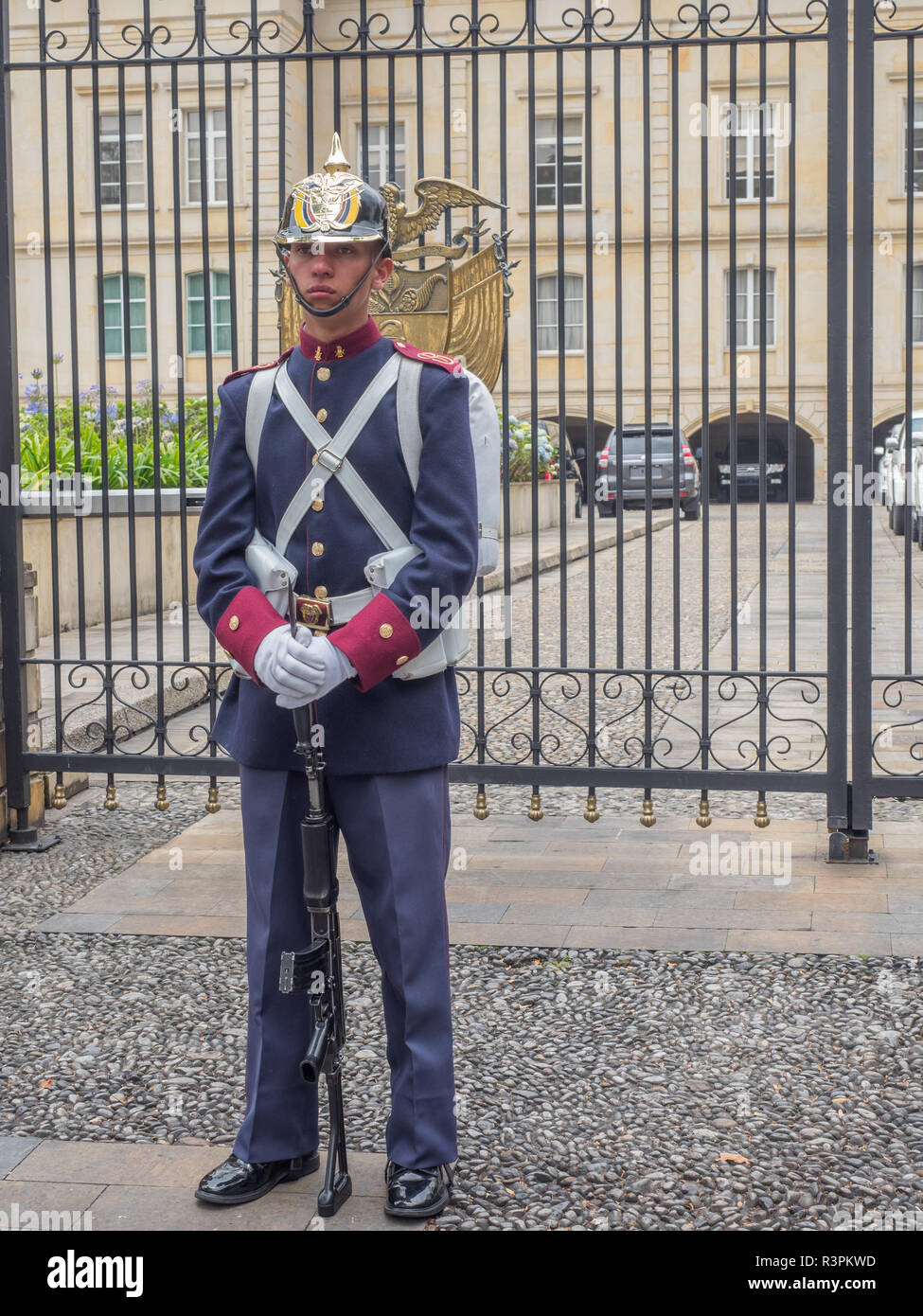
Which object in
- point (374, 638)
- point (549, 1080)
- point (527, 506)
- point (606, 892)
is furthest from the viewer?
point (527, 506)

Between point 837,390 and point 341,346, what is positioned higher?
point 837,390

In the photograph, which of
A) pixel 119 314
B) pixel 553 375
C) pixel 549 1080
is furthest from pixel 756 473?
pixel 549 1080

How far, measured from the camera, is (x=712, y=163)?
68.2 feet

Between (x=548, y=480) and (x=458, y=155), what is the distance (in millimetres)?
5140

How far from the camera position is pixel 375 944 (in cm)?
325

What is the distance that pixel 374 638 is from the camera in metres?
3.00

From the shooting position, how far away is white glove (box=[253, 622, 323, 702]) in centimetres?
Result: 290

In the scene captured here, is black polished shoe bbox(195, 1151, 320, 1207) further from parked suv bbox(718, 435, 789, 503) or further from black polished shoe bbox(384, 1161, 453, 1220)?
parked suv bbox(718, 435, 789, 503)

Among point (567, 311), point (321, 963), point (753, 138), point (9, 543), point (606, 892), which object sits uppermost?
point (753, 138)

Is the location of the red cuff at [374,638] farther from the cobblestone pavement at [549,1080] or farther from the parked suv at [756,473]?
the parked suv at [756,473]

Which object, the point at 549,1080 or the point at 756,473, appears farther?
the point at 756,473

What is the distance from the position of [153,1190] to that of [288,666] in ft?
3.97

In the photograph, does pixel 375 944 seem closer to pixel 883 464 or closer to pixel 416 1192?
pixel 416 1192

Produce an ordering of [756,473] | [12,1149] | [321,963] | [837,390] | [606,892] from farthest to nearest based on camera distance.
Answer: [756,473]
[837,390]
[606,892]
[12,1149]
[321,963]
